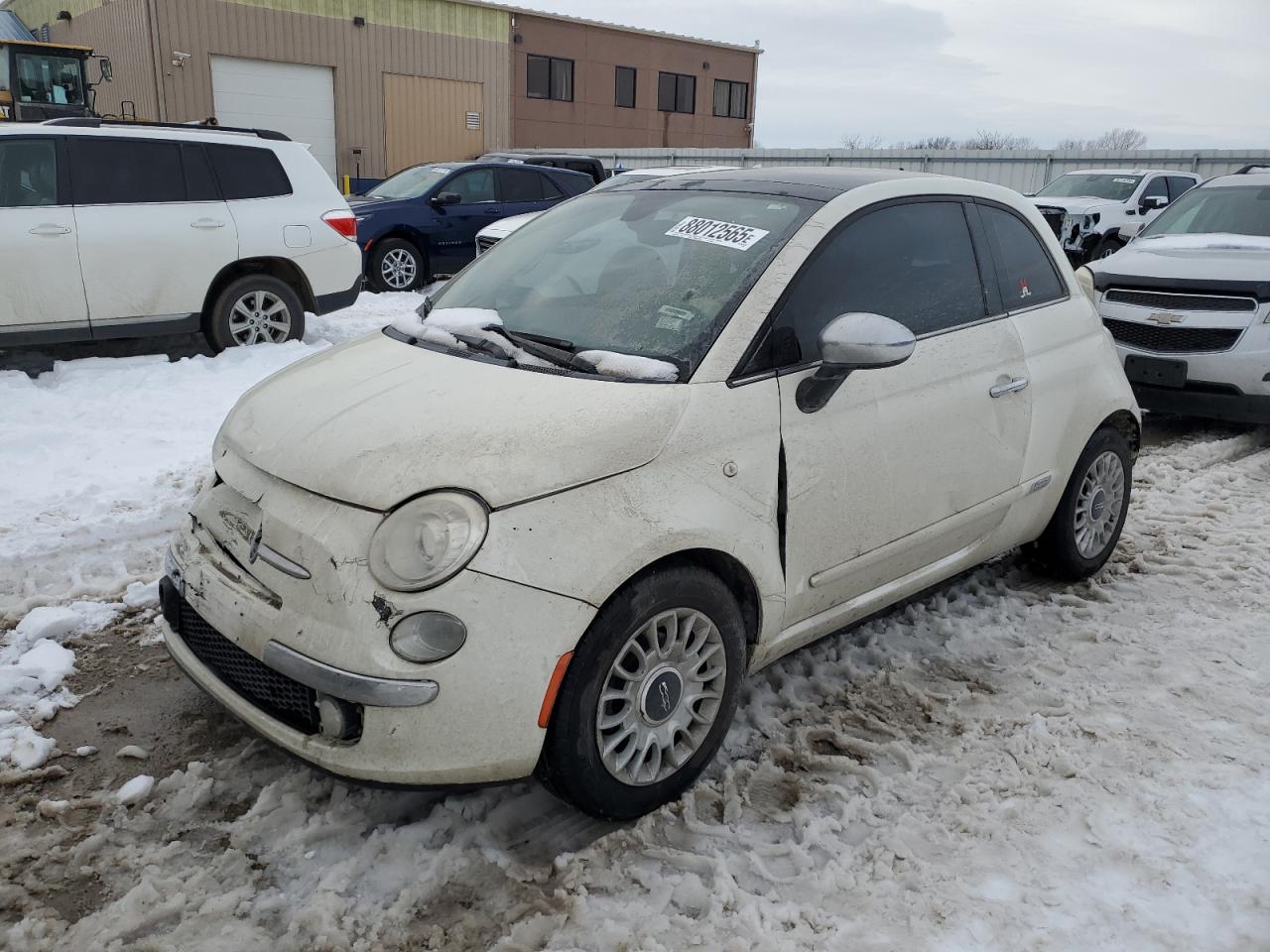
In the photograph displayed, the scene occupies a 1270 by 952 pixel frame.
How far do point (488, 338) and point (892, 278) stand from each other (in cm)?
139

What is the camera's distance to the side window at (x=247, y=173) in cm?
786

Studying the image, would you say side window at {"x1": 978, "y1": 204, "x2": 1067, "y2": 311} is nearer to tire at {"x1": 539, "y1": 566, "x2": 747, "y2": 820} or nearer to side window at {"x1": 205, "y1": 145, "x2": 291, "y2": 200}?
tire at {"x1": 539, "y1": 566, "x2": 747, "y2": 820}

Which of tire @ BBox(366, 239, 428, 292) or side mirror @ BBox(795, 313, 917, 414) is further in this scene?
tire @ BBox(366, 239, 428, 292)

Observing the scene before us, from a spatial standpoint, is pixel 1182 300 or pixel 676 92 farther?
pixel 676 92

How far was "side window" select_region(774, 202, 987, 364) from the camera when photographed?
310 centimetres

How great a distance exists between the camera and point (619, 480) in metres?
2.63

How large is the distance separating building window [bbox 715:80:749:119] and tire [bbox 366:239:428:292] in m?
31.3

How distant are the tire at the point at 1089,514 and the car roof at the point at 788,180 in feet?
4.62

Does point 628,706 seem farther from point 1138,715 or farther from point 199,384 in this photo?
point 199,384

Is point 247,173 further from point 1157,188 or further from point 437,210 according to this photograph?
point 1157,188

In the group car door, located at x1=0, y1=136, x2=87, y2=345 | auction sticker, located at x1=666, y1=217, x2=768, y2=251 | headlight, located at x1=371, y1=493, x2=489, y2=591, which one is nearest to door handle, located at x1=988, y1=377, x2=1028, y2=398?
auction sticker, located at x1=666, y1=217, x2=768, y2=251

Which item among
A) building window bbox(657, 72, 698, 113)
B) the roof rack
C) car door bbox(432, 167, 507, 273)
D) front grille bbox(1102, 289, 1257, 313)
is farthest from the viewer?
building window bbox(657, 72, 698, 113)

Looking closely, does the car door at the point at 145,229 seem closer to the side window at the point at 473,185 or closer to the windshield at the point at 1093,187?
the side window at the point at 473,185

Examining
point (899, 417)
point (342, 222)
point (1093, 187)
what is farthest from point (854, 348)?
point (1093, 187)
